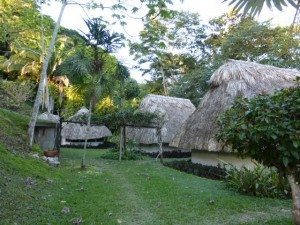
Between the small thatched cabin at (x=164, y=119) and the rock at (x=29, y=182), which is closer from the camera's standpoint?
the rock at (x=29, y=182)

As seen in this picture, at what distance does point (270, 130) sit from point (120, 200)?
4096 millimetres

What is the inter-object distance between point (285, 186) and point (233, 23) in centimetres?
2066

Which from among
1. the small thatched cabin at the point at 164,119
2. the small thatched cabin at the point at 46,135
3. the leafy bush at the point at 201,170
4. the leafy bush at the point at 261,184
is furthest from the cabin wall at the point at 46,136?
the leafy bush at the point at 261,184

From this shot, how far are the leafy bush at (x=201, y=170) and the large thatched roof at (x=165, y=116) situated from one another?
4822 mm

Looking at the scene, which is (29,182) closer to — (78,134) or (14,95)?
(14,95)

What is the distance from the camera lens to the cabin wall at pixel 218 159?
12.4 meters

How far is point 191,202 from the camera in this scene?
8031 mm

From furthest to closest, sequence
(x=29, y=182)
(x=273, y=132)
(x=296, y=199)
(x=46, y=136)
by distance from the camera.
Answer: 1. (x=46, y=136)
2. (x=29, y=182)
3. (x=296, y=199)
4. (x=273, y=132)

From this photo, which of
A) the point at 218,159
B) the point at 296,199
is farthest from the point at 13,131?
the point at 296,199

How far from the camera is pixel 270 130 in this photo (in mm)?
5242

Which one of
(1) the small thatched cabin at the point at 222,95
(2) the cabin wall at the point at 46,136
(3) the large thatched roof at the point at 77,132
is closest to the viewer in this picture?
(1) the small thatched cabin at the point at 222,95

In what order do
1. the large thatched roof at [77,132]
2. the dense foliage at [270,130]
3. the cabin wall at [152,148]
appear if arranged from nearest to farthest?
1. the dense foliage at [270,130]
2. the cabin wall at [152,148]
3. the large thatched roof at [77,132]

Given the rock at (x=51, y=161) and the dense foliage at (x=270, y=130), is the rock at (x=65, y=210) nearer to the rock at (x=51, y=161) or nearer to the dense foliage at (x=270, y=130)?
the dense foliage at (x=270, y=130)

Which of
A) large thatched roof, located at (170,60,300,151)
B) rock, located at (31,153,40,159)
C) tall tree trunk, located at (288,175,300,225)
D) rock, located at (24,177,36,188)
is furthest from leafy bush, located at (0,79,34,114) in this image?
tall tree trunk, located at (288,175,300,225)
